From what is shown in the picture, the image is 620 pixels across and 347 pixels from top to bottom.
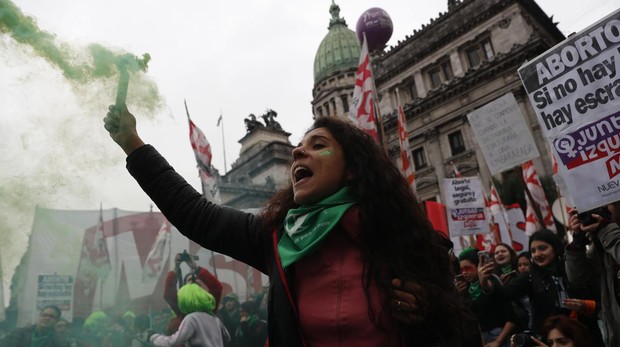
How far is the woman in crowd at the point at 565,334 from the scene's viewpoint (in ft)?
10.3

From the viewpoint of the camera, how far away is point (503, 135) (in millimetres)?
6918

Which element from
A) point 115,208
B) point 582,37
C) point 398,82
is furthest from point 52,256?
point 398,82

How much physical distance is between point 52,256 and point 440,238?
7133 millimetres

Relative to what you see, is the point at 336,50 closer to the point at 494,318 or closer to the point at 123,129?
the point at 494,318

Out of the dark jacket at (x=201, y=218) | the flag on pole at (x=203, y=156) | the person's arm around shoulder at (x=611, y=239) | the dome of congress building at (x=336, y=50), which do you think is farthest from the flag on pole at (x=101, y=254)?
the dome of congress building at (x=336, y=50)

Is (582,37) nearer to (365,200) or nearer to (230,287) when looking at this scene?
(365,200)

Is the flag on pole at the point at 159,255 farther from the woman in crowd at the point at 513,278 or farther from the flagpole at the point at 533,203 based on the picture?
the flagpole at the point at 533,203

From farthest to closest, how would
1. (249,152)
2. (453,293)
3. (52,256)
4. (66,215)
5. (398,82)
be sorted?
(249,152)
(398,82)
(66,215)
(52,256)
(453,293)

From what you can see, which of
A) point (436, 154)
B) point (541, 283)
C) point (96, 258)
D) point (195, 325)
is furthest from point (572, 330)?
point (436, 154)

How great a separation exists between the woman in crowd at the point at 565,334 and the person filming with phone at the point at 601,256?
0.62 ft

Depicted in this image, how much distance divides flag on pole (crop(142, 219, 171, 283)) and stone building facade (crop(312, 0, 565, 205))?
63.5 ft

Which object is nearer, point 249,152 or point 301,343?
point 301,343

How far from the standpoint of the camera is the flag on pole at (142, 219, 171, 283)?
9039 mm

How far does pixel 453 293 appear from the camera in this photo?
4.93ft
